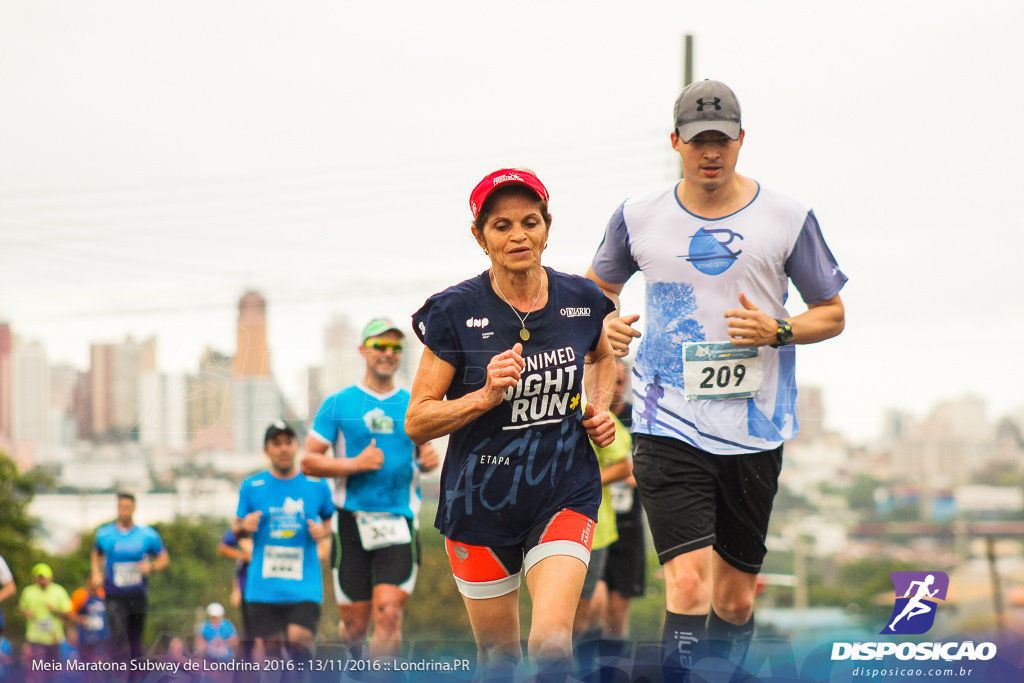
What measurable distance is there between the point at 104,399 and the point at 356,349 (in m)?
14.0

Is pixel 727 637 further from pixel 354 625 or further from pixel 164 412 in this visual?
pixel 164 412

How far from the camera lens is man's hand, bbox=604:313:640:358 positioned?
4546 mm

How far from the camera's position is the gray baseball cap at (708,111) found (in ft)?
14.0

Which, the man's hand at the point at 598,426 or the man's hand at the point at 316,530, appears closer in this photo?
the man's hand at the point at 598,426

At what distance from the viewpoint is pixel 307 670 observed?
4262 millimetres

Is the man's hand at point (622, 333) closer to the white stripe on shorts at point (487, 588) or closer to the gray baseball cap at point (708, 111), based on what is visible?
the gray baseball cap at point (708, 111)

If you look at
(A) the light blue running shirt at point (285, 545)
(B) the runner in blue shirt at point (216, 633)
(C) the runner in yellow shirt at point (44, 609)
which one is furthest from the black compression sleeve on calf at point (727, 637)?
(C) the runner in yellow shirt at point (44, 609)

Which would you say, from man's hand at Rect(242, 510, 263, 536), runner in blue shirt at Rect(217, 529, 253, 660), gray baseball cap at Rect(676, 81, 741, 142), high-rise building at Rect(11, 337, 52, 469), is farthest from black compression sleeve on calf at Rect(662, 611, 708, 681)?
high-rise building at Rect(11, 337, 52, 469)

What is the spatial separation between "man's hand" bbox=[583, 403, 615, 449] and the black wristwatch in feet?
3.31

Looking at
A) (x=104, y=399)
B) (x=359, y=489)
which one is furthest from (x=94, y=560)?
(x=104, y=399)

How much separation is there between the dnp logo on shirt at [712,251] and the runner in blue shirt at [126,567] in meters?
6.89

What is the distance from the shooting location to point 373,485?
6734mm

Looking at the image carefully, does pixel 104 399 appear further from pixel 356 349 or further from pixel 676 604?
pixel 676 604

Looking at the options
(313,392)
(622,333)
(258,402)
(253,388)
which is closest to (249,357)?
(258,402)
